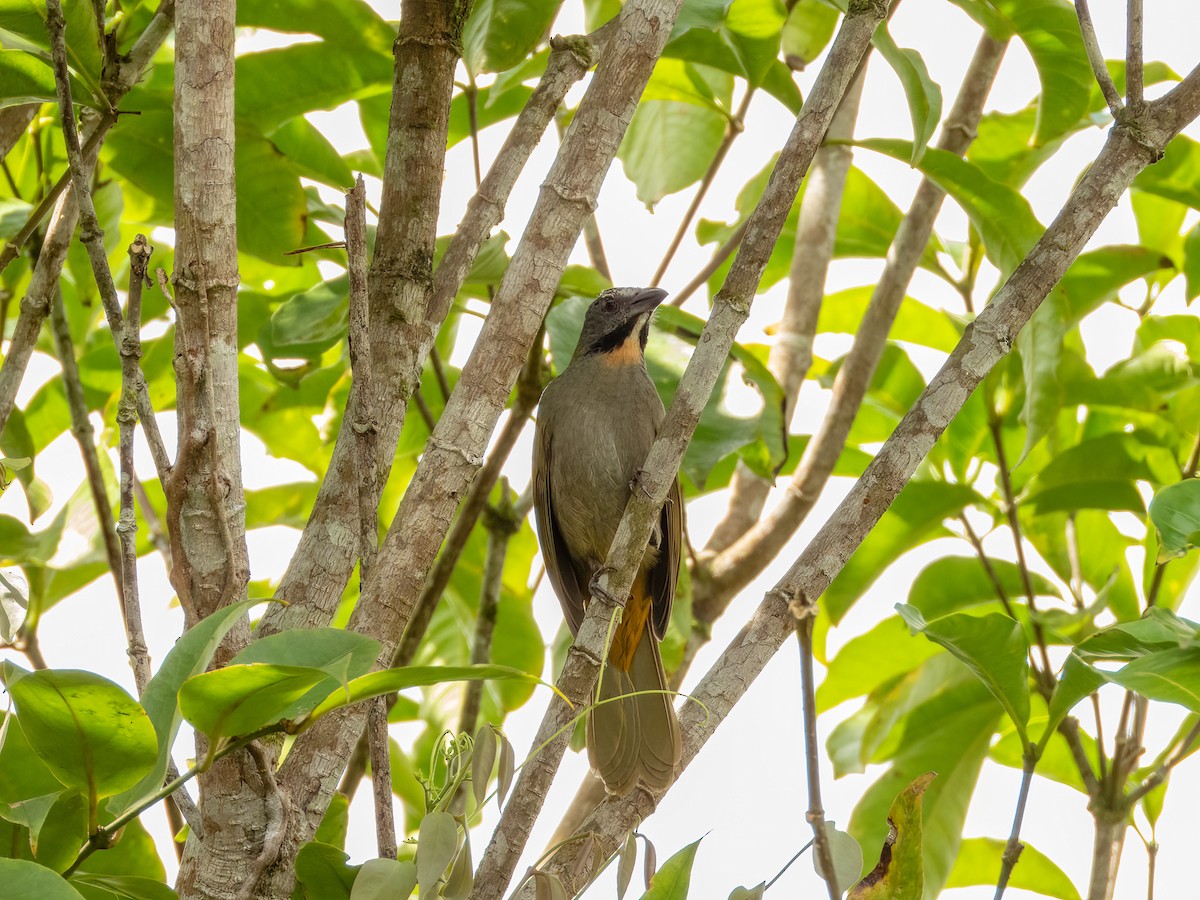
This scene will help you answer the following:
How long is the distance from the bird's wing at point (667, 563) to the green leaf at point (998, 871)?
109 cm

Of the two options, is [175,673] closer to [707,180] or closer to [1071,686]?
[1071,686]

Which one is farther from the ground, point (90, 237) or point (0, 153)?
point (0, 153)

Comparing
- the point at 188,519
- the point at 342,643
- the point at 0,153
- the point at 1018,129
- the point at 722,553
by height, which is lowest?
the point at 342,643

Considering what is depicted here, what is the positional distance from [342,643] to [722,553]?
269cm

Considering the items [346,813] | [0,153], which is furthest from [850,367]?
[0,153]

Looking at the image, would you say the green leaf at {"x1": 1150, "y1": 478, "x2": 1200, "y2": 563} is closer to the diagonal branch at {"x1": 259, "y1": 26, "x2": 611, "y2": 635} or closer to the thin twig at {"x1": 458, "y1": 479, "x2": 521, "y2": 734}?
the diagonal branch at {"x1": 259, "y1": 26, "x2": 611, "y2": 635}

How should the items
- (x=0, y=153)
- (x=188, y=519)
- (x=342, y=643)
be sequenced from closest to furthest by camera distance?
(x=342, y=643)
(x=188, y=519)
(x=0, y=153)

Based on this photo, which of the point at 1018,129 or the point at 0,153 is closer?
the point at 0,153

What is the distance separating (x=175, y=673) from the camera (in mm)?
1419

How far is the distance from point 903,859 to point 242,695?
3.14ft

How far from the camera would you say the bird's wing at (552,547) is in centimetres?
378

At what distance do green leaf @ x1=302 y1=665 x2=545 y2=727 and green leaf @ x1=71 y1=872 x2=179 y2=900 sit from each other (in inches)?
15.9

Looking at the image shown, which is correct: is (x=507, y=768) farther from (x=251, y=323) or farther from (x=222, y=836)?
(x=251, y=323)

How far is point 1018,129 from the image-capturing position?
4219 millimetres
